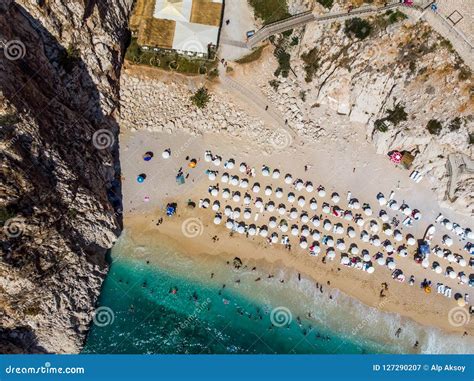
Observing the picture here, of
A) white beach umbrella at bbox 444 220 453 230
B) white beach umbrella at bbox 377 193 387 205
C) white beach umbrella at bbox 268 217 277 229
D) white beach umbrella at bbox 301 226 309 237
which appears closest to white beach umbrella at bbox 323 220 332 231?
white beach umbrella at bbox 301 226 309 237

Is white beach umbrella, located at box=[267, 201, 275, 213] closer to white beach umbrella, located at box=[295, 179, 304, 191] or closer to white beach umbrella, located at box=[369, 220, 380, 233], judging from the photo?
white beach umbrella, located at box=[295, 179, 304, 191]

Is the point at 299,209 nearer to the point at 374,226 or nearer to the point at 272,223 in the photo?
the point at 272,223

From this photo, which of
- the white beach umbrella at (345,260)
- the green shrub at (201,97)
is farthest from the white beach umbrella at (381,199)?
the green shrub at (201,97)

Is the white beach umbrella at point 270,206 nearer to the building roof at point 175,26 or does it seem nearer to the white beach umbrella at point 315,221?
the white beach umbrella at point 315,221

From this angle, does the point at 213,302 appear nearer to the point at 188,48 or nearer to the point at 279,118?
the point at 279,118

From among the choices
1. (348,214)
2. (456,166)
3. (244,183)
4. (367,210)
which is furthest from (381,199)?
(244,183)
